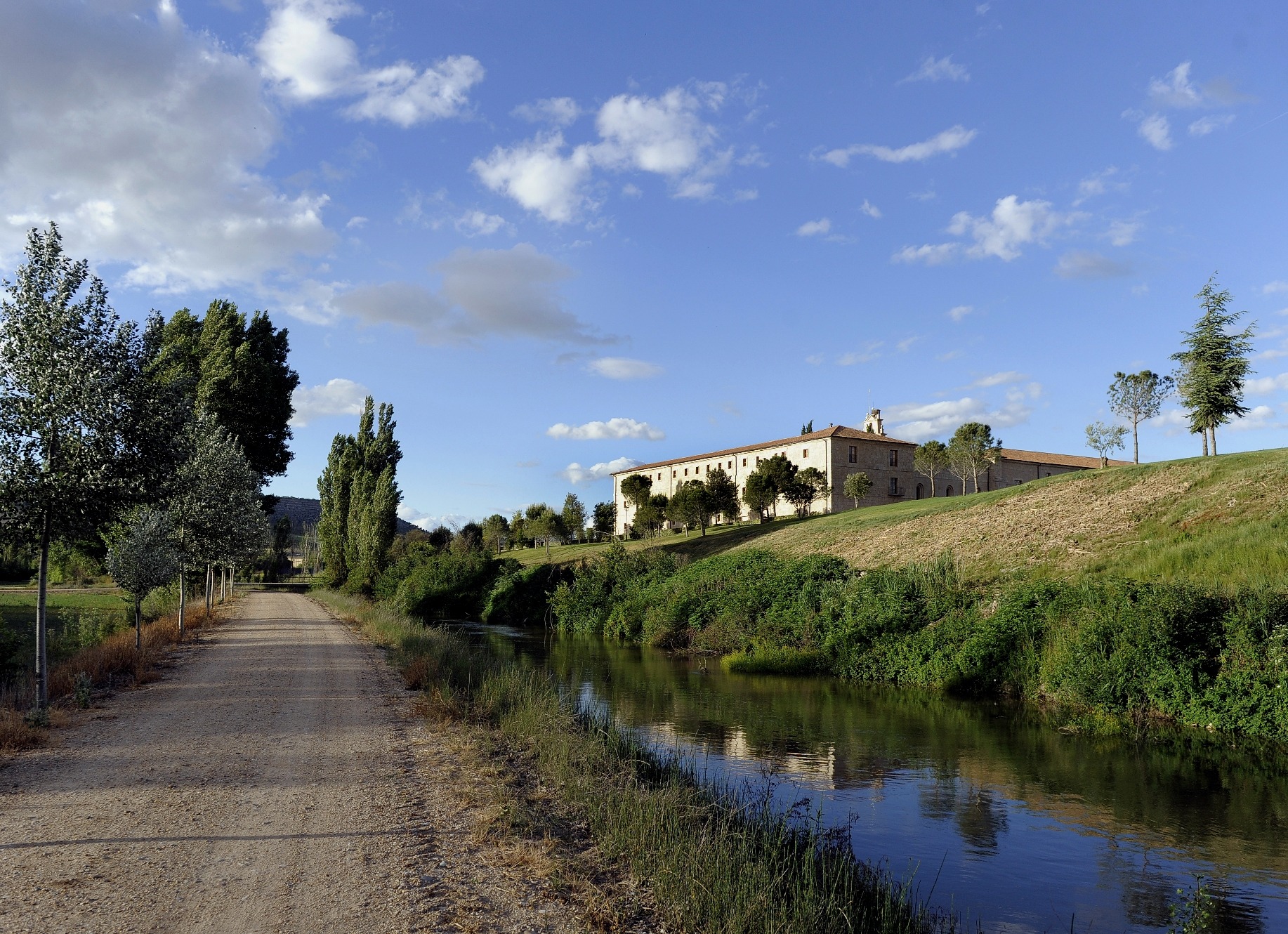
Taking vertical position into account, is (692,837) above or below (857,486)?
below

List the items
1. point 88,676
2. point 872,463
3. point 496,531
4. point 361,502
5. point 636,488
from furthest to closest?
point 496,531
point 636,488
point 872,463
point 361,502
point 88,676

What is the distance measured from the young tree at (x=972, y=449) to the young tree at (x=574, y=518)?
1813 inches

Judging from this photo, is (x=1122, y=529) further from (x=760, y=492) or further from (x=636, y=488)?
(x=636, y=488)

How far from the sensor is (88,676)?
1531cm

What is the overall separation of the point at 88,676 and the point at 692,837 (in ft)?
46.6

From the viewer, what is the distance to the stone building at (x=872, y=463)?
81.8 metres

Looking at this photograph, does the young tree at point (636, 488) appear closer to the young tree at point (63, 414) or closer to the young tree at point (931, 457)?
the young tree at point (931, 457)

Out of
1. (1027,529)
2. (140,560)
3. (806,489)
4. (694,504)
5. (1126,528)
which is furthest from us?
(806,489)

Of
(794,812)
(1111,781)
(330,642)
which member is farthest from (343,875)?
(330,642)

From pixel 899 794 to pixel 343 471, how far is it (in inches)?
2102

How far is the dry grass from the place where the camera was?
1077 centimetres

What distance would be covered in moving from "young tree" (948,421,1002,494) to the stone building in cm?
991

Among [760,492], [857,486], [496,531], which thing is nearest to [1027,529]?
[760,492]

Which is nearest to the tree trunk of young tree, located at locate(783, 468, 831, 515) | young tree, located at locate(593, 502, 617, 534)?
young tree, located at locate(783, 468, 831, 515)
